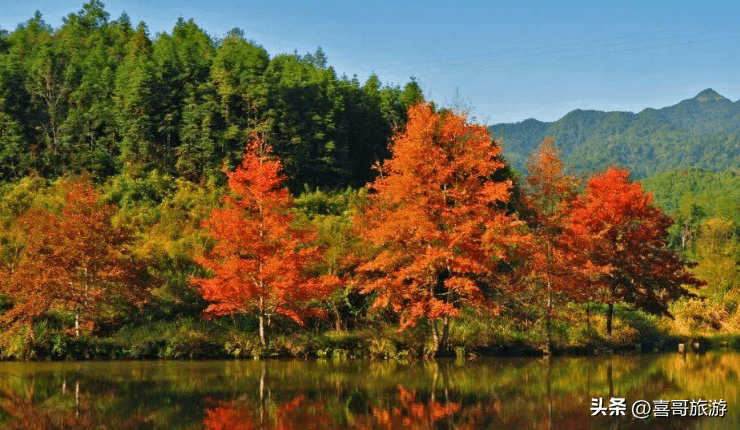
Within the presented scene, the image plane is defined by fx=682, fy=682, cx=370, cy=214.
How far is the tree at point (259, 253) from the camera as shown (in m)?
26.7

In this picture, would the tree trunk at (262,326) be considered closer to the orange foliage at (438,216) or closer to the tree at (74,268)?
the orange foliage at (438,216)

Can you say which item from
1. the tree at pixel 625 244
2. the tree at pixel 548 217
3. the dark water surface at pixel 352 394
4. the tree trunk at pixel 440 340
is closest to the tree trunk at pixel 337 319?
the dark water surface at pixel 352 394

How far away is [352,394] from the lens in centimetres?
1903

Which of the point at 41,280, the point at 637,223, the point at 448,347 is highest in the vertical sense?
the point at 637,223

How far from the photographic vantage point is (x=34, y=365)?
2412 cm

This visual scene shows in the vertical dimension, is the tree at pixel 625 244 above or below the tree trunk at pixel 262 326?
above

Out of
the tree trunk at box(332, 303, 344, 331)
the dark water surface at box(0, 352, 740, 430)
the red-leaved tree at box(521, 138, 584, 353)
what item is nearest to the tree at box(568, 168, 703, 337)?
the red-leaved tree at box(521, 138, 584, 353)

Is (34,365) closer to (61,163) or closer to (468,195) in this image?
Answer: (468,195)

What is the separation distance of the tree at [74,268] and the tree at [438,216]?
387 inches

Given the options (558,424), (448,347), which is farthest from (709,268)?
(558,424)

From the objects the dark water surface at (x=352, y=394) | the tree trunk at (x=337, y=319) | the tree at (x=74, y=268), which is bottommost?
the dark water surface at (x=352, y=394)

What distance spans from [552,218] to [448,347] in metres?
7.18

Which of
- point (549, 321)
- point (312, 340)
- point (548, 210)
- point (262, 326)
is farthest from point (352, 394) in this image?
point (548, 210)

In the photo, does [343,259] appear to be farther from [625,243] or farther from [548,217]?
[625,243]
